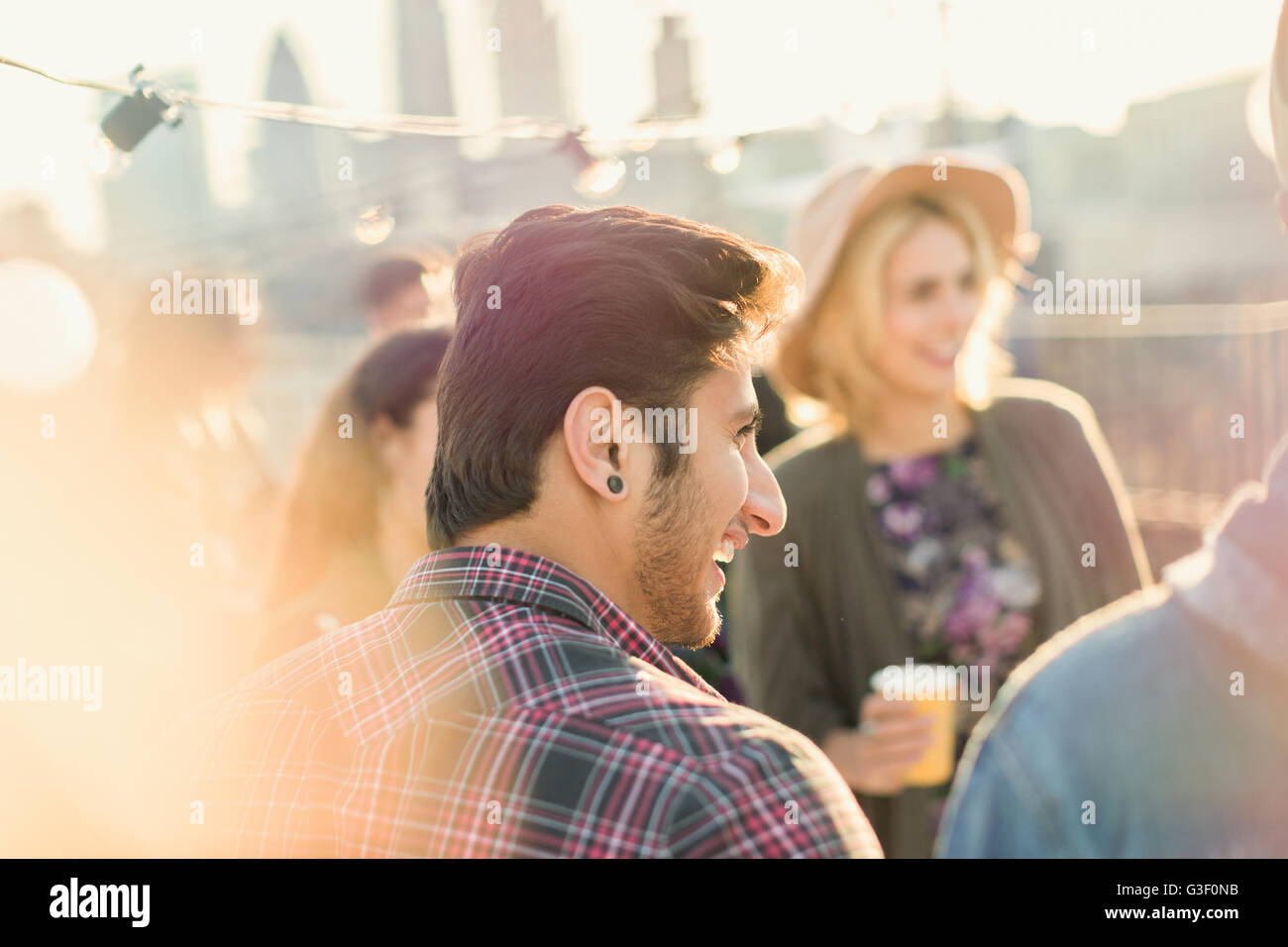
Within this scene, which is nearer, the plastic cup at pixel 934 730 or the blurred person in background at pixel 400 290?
the plastic cup at pixel 934 730

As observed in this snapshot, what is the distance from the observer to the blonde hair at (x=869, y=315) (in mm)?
2744

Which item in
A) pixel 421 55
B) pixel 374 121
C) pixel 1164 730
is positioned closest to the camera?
pixel 1164 730

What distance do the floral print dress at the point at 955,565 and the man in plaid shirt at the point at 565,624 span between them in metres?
1.35

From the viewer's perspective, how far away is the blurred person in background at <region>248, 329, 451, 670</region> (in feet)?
7.35

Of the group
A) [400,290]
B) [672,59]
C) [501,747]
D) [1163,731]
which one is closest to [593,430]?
[501,747]

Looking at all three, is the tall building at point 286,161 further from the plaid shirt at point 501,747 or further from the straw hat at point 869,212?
the plaid shirt at point 501,747

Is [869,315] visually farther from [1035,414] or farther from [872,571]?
[872,571]

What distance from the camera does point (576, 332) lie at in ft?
3.80

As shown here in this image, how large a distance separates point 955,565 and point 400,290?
1722 mm

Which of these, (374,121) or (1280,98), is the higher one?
(374,121)

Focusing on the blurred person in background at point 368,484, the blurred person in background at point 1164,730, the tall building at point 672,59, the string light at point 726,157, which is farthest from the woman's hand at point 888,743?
the tall building at point 672,59

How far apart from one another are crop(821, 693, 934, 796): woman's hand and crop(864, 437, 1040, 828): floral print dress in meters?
0.15

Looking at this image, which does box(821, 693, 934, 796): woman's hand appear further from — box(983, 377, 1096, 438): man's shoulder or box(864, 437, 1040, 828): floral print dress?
box(983, 377, 1096, 438): man's shoulder

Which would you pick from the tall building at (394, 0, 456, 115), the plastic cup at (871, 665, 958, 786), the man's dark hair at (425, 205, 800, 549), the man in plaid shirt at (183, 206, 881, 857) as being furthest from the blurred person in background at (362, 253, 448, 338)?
the tall building at (394, 0, 456, 115)
